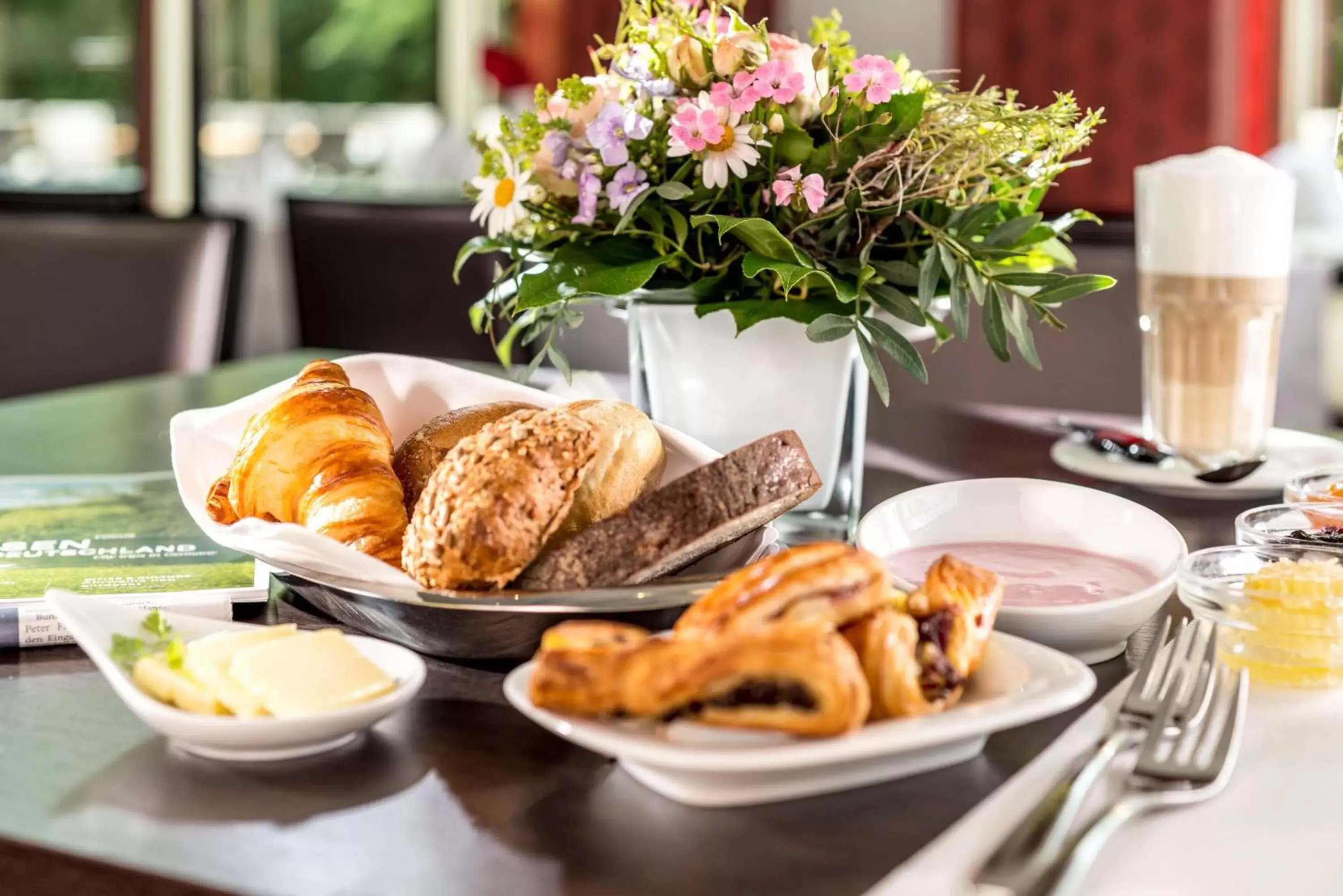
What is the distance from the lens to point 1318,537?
83cm

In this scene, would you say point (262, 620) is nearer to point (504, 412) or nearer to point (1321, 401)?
point (504, 412)

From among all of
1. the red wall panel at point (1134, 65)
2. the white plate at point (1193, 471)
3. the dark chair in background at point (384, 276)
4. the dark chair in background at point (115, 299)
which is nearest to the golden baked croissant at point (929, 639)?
the white plate at point (1193, 471)

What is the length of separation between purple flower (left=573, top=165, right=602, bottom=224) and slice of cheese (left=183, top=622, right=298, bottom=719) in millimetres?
407

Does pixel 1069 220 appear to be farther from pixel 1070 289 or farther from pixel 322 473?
pixel 322 473

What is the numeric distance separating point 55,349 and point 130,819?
1.91 meters

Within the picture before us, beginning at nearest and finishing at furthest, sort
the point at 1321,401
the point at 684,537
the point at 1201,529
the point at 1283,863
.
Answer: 1. the point at 1283,863
2. the point at 684,537
3. the point at 1201,529
4. the point at 1321,401

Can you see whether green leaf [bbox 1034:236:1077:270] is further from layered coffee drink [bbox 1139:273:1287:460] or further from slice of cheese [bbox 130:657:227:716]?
slice of cheese [bbox 130:657:227:716]

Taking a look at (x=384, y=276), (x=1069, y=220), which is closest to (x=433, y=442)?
(x=1069, y=220)

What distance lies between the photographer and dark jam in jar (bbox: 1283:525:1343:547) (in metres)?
0.82

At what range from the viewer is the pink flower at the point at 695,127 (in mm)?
872

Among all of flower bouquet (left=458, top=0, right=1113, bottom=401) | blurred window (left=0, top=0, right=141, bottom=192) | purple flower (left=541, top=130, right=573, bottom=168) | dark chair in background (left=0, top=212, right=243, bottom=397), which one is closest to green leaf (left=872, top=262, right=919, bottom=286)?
flower bouquet (left=458, top=0, right=1113, bottom=401)

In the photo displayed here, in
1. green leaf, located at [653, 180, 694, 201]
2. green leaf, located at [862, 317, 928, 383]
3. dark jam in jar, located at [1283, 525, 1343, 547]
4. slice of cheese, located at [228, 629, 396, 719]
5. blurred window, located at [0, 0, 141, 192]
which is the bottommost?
slice of cheese, located at [228, 629, 396, 719]

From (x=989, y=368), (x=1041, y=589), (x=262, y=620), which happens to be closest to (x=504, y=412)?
(x=262, y=620)

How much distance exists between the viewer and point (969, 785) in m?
0.57
